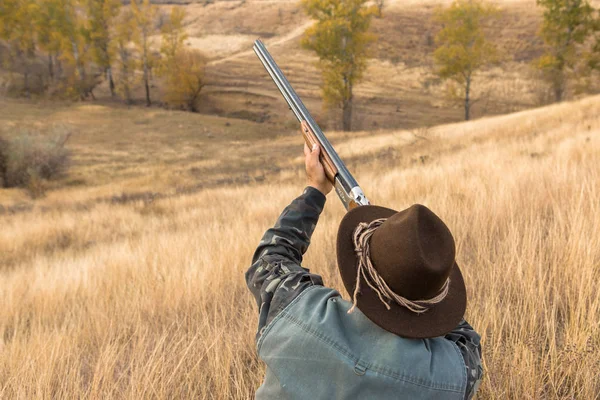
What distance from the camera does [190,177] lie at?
1495 centimetres

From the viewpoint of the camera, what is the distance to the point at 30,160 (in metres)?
15.0

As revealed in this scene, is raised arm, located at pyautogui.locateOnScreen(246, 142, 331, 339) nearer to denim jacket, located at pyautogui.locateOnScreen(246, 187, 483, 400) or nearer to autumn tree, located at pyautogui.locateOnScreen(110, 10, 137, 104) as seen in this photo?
denim jacket, located at pyautogui.locateOnScreen(246, 187, 483, 400)

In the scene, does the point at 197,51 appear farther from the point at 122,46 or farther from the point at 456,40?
the point at 456,40

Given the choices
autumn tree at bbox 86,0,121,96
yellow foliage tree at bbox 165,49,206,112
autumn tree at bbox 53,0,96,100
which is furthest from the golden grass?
autumn tree at bbox 53,0,96,100

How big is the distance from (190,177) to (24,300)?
38.9ft

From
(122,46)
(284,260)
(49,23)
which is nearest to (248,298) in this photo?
(284,260)

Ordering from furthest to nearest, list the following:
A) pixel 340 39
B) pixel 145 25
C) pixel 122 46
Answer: pixel 122 46
pixel 145 25
pixel 340 39

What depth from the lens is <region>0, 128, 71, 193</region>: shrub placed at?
14328 mm

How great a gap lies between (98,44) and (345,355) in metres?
40.5

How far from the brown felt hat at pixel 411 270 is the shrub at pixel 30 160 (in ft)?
48.9

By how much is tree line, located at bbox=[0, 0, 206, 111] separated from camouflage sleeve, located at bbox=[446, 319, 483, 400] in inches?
1441

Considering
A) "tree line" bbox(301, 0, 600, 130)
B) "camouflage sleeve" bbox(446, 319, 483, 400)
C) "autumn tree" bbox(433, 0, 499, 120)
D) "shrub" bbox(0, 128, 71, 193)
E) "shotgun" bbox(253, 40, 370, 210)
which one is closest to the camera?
"camouflage sleeve" bbox(446, 319, 483, 400)

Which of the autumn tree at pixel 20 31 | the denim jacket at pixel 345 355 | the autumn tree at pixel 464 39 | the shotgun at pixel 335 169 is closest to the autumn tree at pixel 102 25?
the autumn tree at pixel 20 31

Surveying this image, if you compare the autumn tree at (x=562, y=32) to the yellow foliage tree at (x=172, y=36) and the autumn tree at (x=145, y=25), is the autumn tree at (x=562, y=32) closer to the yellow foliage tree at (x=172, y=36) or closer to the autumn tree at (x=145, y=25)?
the yellow foliage tree at (x=172, y=36)
